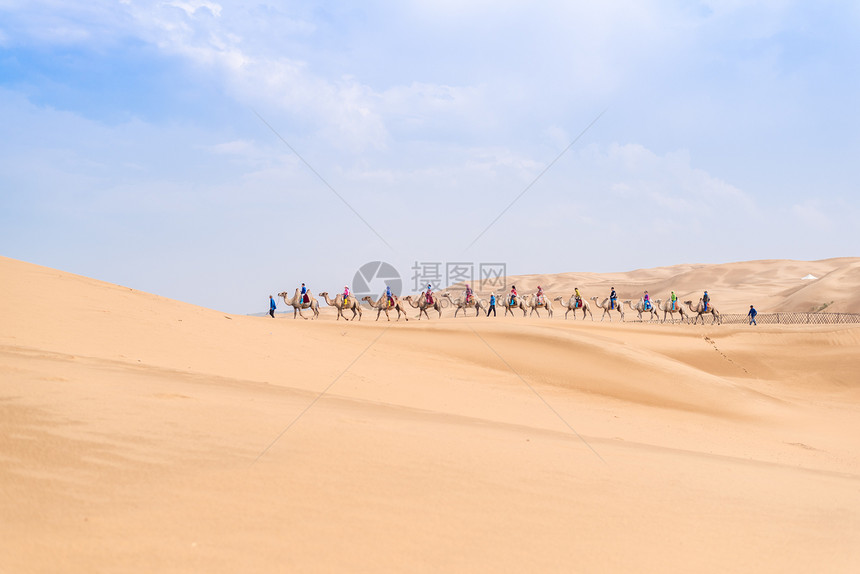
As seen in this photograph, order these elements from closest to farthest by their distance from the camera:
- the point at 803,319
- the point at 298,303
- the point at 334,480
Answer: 1. the point at 334,480
2. the point at 298,303
3. the point at 803,319

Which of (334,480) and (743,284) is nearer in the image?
(334,480)

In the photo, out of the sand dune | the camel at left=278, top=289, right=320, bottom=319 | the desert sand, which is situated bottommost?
the desert sand

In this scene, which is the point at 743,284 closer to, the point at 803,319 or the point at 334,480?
the point at 803,319

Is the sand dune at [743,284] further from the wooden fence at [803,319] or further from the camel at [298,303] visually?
the camel at [298,303]

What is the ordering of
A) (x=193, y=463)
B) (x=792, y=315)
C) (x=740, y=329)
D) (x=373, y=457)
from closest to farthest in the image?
1. (x=193, y=463)
2. (x=373, y=457)
3. (x=740, y=329)
4. (x=792, y=315)

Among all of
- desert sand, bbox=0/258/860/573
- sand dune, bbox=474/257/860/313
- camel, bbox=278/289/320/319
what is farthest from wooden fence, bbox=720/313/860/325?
desert sand, bbox=0/258/860/573

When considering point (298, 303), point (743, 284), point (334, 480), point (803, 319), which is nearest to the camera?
point (334, 480)

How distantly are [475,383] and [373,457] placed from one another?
9016 millimetres

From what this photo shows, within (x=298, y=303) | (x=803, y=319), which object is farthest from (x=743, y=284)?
(x=298, y=303)

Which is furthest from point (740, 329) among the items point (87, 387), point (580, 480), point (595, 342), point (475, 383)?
point (87, 387)

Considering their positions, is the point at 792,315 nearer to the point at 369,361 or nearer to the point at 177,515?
the point at 369,361

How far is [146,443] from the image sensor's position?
3.81 meters

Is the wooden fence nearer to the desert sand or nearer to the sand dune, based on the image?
the sand dune

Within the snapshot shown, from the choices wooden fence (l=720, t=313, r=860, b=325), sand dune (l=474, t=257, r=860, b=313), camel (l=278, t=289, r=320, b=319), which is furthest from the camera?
sand dune (l=474, t=257, r=860, b=313)
